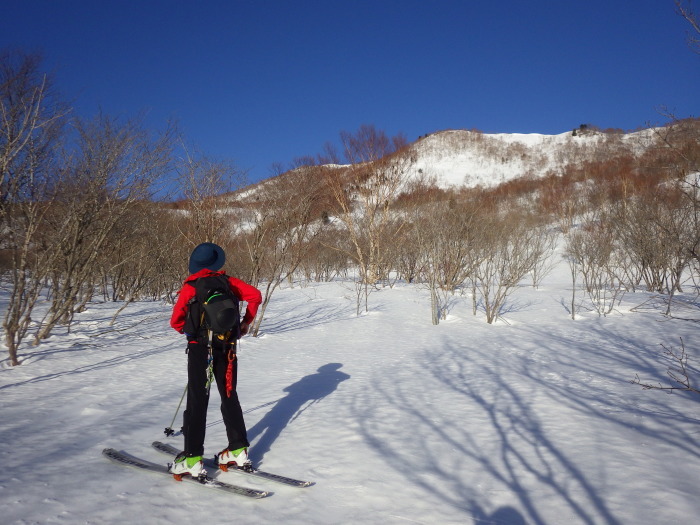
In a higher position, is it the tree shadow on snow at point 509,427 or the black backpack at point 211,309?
the black backpack at point 211,309

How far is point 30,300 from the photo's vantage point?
6.47 m

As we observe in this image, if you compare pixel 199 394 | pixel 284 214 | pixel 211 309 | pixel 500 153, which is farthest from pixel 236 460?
pixel 500 153

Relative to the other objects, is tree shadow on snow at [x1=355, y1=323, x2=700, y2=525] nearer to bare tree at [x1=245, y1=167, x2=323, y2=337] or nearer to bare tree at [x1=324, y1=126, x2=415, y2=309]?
bare tree at [x1=245, y1=167, x2=323, y2=337]

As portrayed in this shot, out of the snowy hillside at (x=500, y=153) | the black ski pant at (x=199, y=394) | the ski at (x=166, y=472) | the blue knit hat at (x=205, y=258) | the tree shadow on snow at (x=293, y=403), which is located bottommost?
the tree shadow on snow at (x=293, y=403)

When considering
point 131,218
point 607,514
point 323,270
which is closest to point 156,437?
point 607,514

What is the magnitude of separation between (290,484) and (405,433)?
57.0 inches

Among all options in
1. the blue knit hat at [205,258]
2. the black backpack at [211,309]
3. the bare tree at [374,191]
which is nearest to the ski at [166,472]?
the black backpack at [211,309]

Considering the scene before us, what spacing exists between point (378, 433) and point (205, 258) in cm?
230

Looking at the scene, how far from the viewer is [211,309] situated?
265cm

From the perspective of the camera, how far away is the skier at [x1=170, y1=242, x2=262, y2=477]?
271cm

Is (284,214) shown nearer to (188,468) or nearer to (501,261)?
(188,468)

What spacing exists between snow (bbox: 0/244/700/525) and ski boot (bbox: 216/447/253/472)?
76 millimetres

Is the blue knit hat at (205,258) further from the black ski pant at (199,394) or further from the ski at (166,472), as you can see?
the ski at (166,472)

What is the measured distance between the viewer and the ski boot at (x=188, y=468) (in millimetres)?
2699
